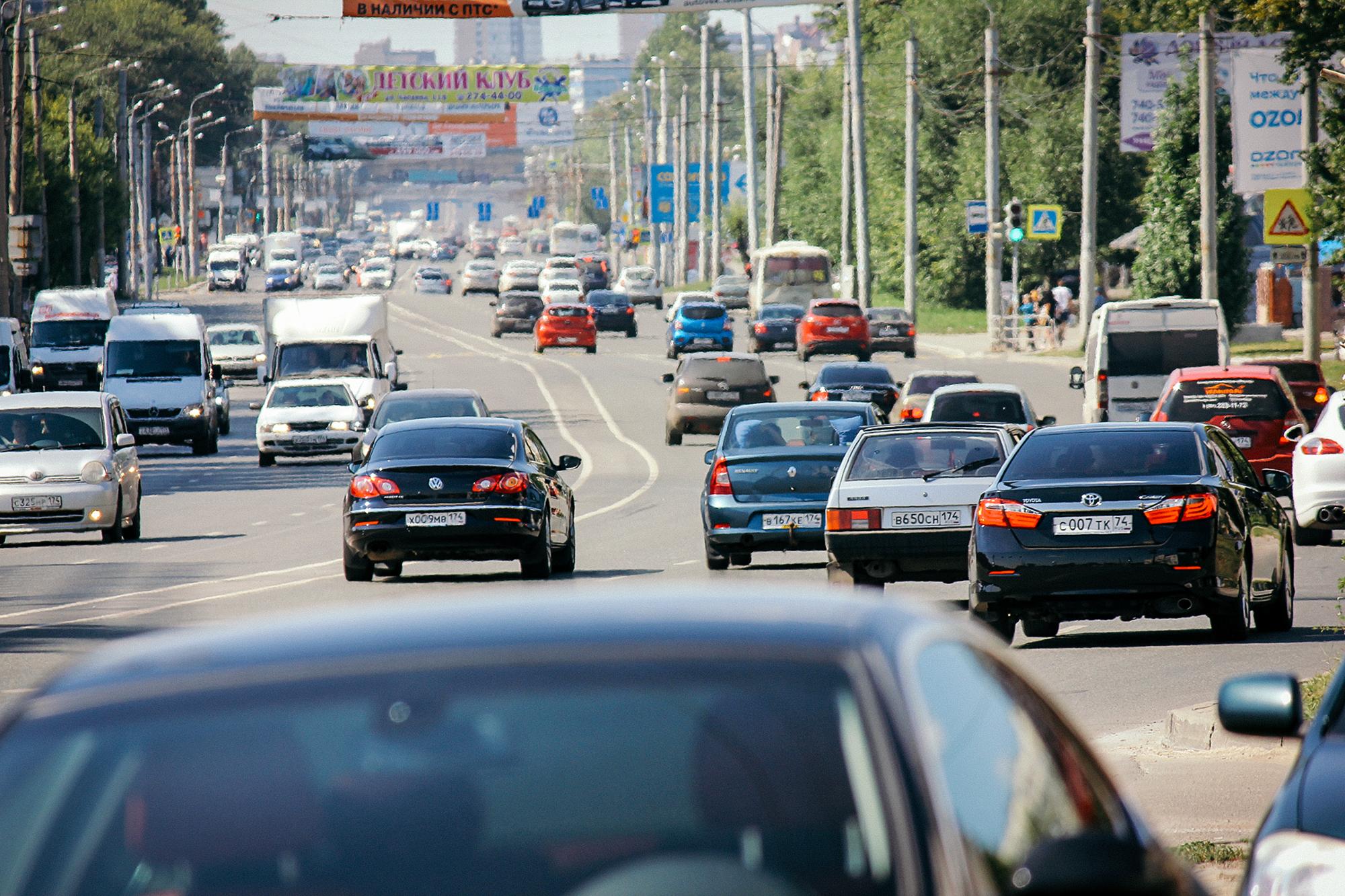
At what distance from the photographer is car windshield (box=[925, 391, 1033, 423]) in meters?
30.8

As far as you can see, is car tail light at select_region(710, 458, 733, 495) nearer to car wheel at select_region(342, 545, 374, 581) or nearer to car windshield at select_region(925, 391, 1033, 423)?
car wheel at select_region(342, 545, 374, 581)

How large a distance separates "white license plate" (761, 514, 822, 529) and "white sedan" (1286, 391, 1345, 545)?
4812mm

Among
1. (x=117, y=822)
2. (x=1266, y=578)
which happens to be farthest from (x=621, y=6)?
(x=117, y=822)

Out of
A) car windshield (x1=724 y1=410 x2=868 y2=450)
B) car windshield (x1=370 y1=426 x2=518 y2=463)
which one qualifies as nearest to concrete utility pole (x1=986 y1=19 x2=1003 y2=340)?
car windshield (x1=724 y1=410 x2=868 y2=450)

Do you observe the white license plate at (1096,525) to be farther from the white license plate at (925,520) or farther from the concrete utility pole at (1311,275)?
the concrete utility pole at (1311,275)

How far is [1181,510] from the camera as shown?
15.0 metres

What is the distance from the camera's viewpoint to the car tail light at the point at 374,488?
65.9 ft

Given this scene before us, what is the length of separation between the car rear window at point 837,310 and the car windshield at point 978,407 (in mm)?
31861

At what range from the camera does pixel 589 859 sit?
10.9 ft

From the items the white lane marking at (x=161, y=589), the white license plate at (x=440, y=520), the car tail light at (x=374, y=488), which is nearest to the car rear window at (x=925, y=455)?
the white license plate at (x=440, y=520)

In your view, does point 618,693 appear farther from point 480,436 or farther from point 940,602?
point 480,436

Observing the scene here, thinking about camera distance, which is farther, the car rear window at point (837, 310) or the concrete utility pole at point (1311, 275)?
the car rear window at point (837, 310)

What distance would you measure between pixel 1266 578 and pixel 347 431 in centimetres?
2501

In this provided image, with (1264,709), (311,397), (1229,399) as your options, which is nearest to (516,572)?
(1229,399)
